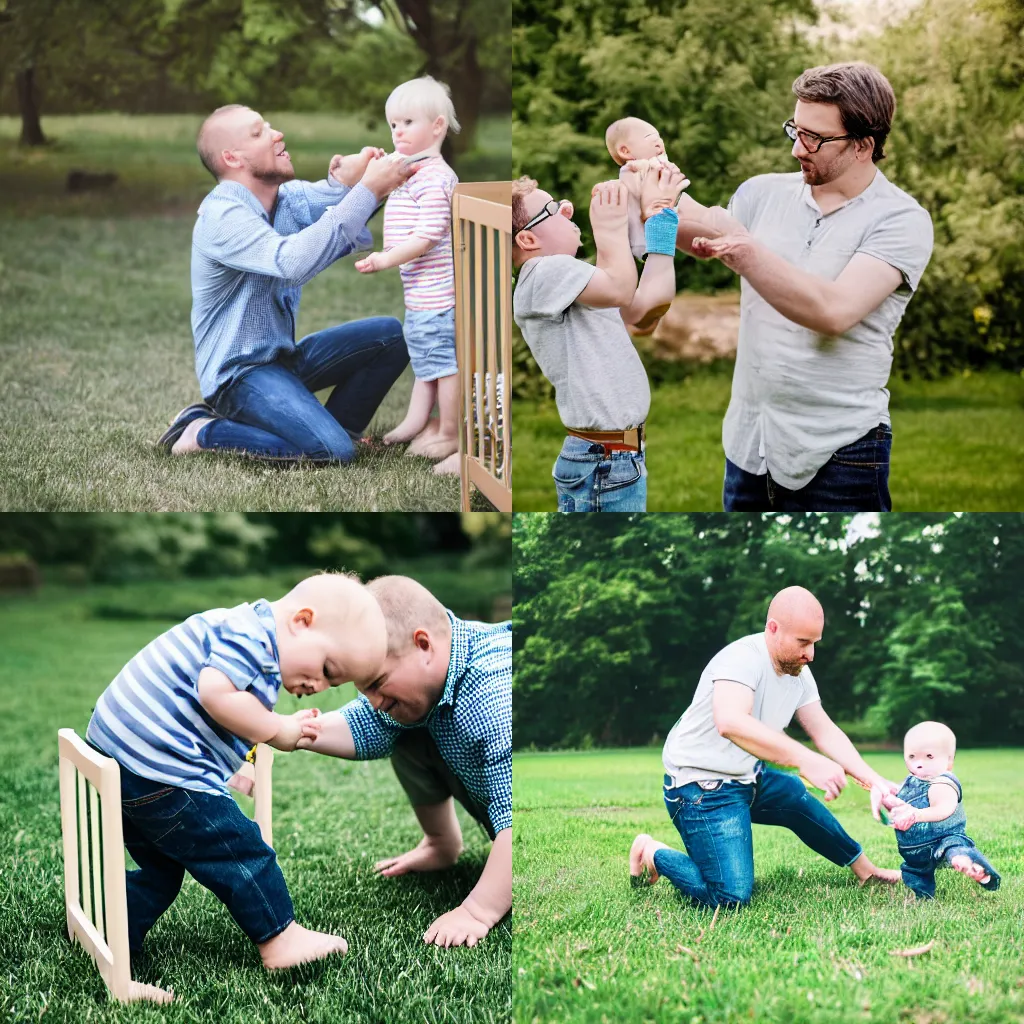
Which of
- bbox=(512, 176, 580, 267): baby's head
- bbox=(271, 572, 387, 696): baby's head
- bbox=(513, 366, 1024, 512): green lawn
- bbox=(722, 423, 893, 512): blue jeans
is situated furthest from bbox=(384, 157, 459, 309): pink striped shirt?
bbox=(513, 366, 1024, 512): green lawn

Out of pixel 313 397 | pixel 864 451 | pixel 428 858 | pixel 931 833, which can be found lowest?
pixel 428 858

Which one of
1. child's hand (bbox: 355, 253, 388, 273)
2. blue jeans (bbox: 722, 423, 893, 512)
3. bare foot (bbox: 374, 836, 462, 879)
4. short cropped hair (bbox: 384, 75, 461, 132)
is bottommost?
bare foot (bbox: 374, 836, 462, 879)

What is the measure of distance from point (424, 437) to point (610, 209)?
1.62 meters

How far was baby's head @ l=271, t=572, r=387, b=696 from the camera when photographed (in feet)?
9.03

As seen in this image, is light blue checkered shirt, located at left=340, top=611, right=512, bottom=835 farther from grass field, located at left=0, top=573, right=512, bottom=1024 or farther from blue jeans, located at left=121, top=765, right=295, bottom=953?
blue jeans, located at left=121, top=765, right=295, bottom=953

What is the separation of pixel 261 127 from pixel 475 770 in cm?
243

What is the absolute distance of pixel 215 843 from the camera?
2.75 m

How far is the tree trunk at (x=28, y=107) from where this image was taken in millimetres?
5871

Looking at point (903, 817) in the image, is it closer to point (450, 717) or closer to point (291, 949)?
point (450, 717)

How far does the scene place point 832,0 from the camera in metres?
7.07

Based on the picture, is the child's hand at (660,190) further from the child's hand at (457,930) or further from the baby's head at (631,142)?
the child's hand at (457,930)

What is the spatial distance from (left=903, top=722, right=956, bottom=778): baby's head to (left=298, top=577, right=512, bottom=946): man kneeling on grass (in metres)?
1.02

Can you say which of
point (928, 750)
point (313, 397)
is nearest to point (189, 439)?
point (313, 397)

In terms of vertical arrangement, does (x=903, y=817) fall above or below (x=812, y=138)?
below
